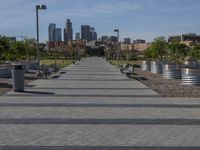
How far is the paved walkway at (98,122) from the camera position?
839cm

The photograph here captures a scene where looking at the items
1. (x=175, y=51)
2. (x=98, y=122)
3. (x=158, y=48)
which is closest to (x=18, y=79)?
(x=98, y=122)

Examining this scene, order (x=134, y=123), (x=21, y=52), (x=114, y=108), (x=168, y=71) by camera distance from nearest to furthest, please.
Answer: (x=134, y=123), (x=114, y=108), (x=168, y=71), (x=21, y=52)

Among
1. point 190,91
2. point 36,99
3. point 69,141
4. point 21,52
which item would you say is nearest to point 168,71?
point 190,91

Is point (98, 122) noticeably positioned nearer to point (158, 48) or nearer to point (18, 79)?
point (18, 79)

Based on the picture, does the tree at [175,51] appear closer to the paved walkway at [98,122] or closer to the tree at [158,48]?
the tree at [158,48]

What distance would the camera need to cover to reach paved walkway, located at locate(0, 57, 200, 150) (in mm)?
8391

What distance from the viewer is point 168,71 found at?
95.5ft

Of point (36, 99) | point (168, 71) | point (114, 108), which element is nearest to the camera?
point (114, 108)

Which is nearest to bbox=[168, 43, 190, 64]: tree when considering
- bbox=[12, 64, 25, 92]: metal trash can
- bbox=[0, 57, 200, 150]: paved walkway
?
bbox=[12, 64, 25, 92]: metal trash can

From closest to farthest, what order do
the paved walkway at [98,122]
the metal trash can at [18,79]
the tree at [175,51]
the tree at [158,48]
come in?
the paved walkway at [98,122] → the metal trash can at [18,79] → the tree at [158,48] → the tree at [175,51]

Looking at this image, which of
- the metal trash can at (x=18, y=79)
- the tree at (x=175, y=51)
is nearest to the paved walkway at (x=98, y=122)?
the metal trash can at (x=18, y=79)

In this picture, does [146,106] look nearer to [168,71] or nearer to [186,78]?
[186,78]

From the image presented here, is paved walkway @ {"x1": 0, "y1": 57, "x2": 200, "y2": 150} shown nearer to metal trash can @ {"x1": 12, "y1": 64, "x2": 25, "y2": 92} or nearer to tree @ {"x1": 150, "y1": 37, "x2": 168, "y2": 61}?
metal trash can @ {"x1": 12, "y1": 64, "x2": 25, "y2": 92}

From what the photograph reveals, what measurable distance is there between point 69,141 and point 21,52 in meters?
49.2
